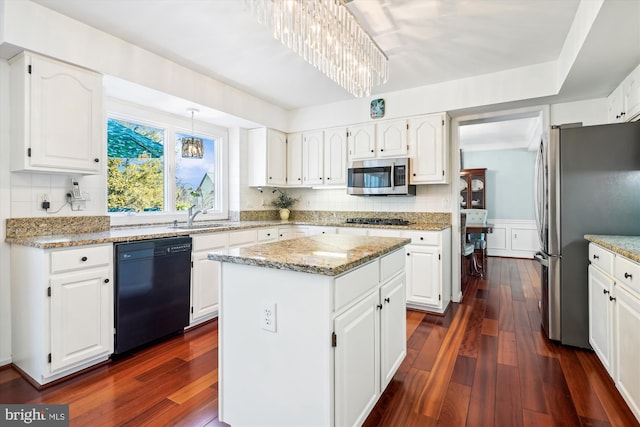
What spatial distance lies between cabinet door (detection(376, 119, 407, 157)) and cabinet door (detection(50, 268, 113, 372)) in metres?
2.98

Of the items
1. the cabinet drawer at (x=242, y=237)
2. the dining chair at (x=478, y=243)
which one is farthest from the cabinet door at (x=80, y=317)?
the dining chair at (x=478, y=243)

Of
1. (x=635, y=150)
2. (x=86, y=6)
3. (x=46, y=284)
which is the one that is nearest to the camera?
(x=46, y=284)

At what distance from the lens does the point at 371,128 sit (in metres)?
3.90

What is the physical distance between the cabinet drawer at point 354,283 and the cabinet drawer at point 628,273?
1278mm

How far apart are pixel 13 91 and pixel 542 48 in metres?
3.99

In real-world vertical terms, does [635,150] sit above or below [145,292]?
above

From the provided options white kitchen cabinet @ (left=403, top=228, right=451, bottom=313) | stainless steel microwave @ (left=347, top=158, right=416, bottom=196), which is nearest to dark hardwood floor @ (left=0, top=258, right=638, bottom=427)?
white kitchen cabinet @ (left=403, top=228, right=451, bottom=313)

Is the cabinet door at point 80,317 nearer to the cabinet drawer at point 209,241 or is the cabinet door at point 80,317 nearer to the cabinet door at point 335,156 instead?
the cabinet drawer at point 209,241

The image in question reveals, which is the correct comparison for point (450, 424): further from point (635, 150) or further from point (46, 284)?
point (46, 284)

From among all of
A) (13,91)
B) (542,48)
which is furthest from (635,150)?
(13,91)

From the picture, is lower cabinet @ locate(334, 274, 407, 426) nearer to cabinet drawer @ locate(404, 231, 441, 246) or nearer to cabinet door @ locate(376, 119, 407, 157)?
cabinet drawer @ locate(404, 231, 441, 246)

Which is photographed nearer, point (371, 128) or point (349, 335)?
point (349, 335)

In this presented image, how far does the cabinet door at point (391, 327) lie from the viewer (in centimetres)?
181

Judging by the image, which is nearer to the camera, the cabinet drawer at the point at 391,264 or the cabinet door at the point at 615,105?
the cabinet drawer at the point at 391,264
